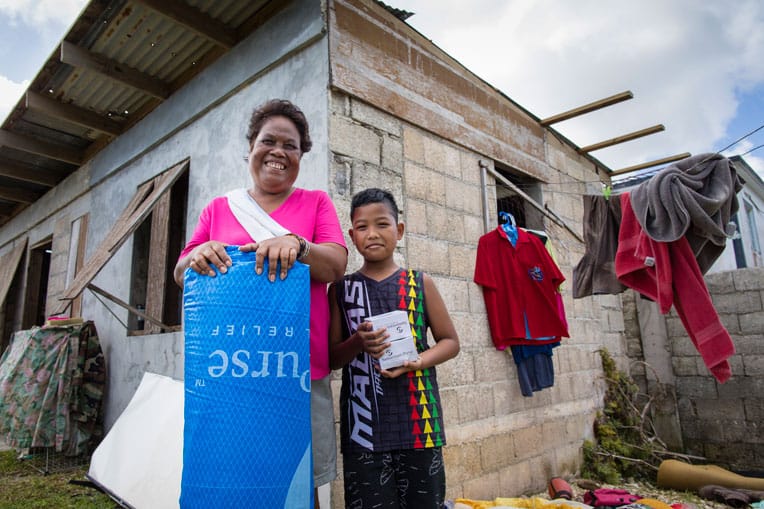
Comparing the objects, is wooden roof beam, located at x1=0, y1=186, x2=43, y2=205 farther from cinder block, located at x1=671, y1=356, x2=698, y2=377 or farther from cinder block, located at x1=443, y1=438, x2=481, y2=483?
cinder block, located at x1=671, y1=356, x2=698, y2=377

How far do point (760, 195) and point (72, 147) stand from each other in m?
14.4

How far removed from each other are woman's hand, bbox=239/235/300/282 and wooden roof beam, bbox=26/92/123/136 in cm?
462

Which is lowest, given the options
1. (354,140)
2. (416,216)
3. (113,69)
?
(416,216)

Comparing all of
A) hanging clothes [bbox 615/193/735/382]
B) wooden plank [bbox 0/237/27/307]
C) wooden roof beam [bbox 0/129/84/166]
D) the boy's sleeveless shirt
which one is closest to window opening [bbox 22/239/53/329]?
wooden plank [bbox 0/237/27/307]

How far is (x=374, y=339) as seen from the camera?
1556 millimetres

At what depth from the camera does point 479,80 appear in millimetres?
4277

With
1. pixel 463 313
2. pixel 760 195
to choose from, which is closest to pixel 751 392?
pixel 463 313

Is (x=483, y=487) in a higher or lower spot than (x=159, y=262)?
lower

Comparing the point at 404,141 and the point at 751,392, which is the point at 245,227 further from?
the point at 751,392

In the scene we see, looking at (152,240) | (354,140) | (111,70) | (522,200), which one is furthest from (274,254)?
(522,200)

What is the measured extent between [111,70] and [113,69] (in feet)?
0.08

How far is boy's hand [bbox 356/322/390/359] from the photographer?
1.56m

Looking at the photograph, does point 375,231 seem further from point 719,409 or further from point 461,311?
point 719,409

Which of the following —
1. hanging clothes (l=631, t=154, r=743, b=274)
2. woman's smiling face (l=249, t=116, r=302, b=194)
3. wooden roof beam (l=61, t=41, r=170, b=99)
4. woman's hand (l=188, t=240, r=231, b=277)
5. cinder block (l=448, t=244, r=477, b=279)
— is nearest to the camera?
woman's hand (l=188, t=240, r=231, b=277)
